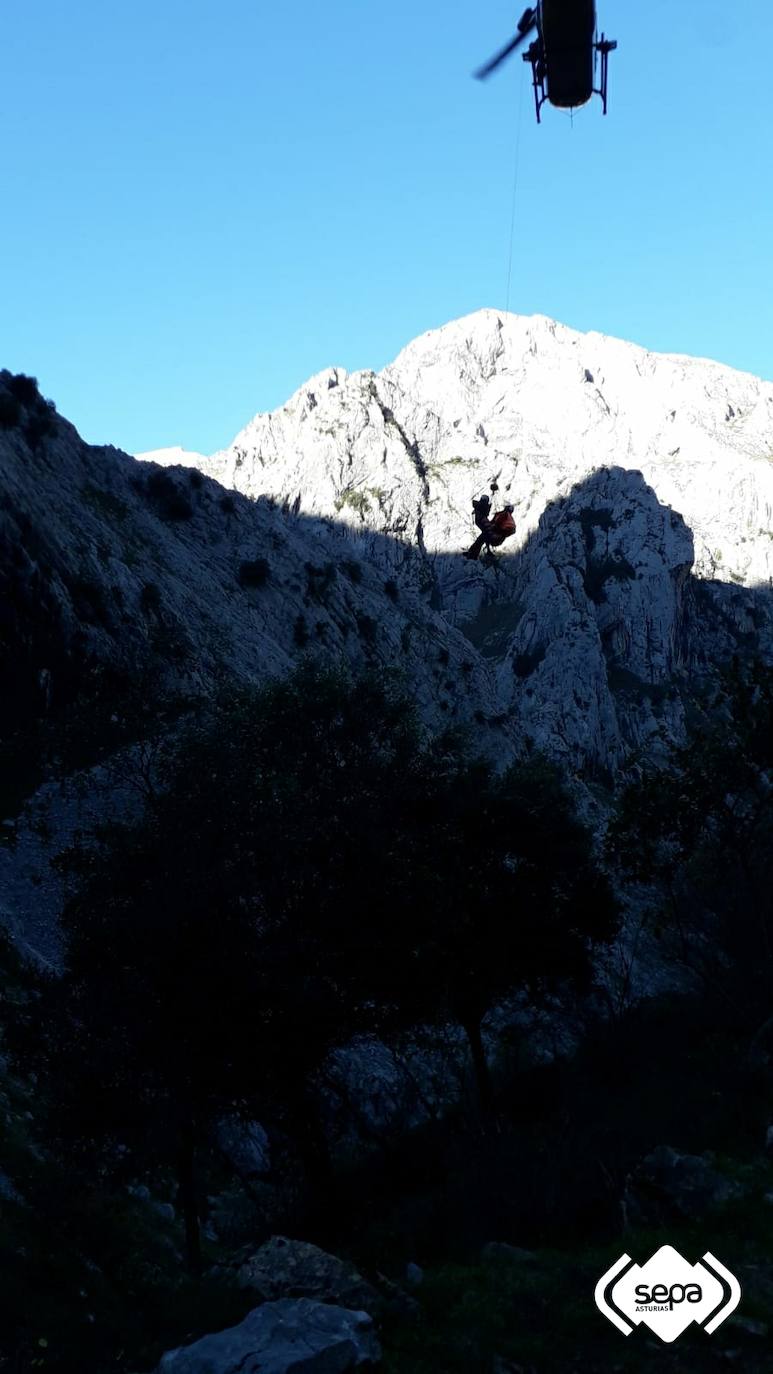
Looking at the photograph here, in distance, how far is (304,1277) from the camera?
13523 mm

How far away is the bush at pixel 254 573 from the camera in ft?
244

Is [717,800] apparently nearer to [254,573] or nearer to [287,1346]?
[287,1346]

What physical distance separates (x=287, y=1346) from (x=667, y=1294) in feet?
18.6

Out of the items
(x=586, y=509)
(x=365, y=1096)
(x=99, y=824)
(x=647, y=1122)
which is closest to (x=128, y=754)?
(x=99, y=824)

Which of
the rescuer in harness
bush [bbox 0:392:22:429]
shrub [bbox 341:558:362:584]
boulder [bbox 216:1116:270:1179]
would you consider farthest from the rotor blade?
shrub [bbox 341:558:362:584]

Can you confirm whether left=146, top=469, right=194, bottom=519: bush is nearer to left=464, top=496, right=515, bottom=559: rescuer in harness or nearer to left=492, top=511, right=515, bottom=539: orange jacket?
left=464, top=496, right=515, bottom=559: rescuer in harness

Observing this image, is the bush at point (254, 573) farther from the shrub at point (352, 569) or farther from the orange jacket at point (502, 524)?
the orange jacket at point (502, 524)

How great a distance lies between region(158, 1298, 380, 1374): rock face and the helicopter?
24.3 meters

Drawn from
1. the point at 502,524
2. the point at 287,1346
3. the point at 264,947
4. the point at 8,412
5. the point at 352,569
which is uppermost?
the point at 8,412

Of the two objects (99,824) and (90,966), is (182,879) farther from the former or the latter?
(99,824)

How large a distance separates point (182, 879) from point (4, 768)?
29509 millimetres

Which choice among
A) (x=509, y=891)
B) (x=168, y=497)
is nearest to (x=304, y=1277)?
(x=509, y=891)

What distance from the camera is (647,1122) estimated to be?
2256cm

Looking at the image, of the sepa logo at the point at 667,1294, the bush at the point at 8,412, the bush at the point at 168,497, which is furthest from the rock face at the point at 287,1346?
the bush at the point at 168,497
